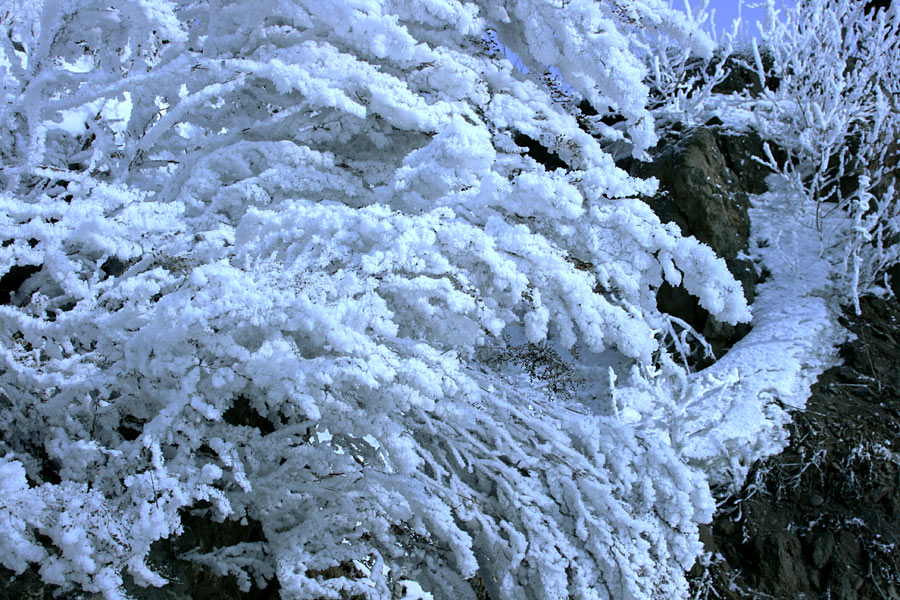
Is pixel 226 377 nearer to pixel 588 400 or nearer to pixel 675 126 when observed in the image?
pixel 588 400

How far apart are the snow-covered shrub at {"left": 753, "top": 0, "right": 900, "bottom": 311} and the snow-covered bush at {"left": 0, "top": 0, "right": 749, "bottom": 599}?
12.1ft

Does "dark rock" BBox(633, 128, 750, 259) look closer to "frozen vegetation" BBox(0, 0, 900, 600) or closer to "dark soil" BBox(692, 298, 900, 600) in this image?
"dark soil" BBox(692, 298, 900, 600)

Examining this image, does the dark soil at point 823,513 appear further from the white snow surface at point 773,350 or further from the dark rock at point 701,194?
the dark rock at point 701,194

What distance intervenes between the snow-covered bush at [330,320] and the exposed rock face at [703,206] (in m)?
2.94

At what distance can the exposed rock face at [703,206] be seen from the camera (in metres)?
5.23

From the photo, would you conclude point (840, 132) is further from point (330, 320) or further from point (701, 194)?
point (330, 320)

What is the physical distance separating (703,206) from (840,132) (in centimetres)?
177

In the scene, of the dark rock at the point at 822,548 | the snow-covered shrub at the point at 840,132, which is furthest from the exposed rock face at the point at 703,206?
the dark rock at the point at 822,548

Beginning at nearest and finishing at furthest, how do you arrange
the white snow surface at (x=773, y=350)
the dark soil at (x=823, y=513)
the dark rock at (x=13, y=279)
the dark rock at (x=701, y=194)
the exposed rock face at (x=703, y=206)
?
the dark rock at (x=13, y=279), the dark soil at (x=823, y=513), the white snow surface at (x=773, y=350), the exposed rock face at (x=703, y=206), the dark rock at (x=701, y=194)

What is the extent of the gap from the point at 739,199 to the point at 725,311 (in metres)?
4.54

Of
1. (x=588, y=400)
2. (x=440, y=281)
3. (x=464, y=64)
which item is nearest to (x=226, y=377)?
(x=440, y=281)

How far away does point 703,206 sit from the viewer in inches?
215

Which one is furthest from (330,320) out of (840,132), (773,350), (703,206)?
(840,132)

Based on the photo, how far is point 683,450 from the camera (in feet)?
12.4
